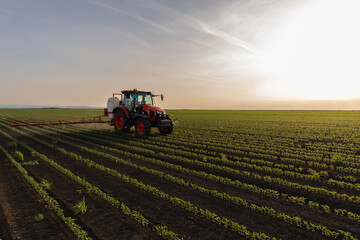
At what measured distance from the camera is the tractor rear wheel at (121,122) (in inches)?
489

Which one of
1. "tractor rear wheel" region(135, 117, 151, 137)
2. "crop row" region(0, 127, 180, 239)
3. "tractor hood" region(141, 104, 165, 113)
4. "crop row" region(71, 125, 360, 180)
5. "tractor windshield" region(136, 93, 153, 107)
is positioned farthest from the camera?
"tractor windshield" region(136, 93, 153, 107)

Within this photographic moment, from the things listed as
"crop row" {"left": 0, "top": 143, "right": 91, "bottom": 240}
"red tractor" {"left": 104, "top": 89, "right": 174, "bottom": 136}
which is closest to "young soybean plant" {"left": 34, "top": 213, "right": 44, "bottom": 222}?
"crop row" {"left": 0, "top": 143, "right": 91, "bottom": 240}

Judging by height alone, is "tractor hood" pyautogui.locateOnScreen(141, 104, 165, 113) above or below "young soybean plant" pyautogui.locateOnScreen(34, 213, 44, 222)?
above

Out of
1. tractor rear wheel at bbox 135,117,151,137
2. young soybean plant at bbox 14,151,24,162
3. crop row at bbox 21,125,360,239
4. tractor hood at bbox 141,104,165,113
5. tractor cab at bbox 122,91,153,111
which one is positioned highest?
tractor cab at bbox 122,91,153,111

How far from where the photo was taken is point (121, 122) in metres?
13.2

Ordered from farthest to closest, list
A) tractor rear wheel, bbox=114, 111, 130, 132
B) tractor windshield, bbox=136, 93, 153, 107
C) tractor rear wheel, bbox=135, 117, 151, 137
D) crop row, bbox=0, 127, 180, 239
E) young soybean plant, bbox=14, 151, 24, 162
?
1. tractor rear wheel, bbox=114, 111, 130, 132
2. tractor windshield, bbox=136, 93, 153, 107
3. tractor rear wheel, bbox=135, 117, 151, 137
4. young soybean plant, bbox=14, 151, 24, 162
5. crop row, bbox=0, 127, 180, 239

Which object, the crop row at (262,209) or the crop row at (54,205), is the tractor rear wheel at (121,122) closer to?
the crop row at (54,205)

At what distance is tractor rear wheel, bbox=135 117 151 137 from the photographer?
37.6ft

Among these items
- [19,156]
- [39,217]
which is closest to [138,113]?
[19,156]

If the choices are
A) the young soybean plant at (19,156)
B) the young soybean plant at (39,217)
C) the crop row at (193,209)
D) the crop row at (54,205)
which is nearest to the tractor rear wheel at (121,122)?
the young soybean plant at (19,156)

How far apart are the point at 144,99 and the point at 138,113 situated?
1017mm

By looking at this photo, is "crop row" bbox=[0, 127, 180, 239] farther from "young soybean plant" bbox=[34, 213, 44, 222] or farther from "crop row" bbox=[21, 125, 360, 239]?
"crop row" bbox=[21, 125, 360, 239]

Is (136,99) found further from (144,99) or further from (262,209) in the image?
(262,209)

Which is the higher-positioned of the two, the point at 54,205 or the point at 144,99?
the point at 144,99
